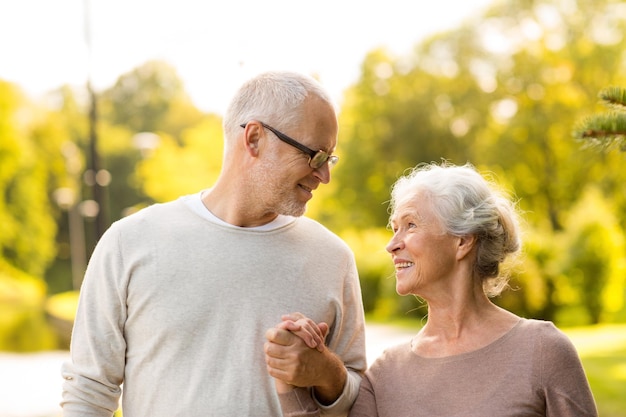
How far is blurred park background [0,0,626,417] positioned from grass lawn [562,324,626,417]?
8cm

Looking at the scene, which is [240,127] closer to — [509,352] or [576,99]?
[509,352]

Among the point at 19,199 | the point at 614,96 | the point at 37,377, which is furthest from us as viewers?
the point at 19,199

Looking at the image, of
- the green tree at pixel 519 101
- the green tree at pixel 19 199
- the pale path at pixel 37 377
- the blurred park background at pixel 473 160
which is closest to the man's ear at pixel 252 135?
the pale path at pixel 37 377

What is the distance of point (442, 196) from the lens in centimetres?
298

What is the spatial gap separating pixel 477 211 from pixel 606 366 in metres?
8.74

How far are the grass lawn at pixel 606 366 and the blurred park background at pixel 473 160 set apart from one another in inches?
3.2

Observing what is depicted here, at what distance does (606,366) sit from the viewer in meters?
10.9

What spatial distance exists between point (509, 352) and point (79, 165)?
44.8 metres

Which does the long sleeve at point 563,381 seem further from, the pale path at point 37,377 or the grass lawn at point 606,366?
the pale path at point 37,377

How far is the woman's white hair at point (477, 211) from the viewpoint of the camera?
2.96m

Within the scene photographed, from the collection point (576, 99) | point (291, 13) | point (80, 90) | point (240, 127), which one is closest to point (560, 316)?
point (576, 99)

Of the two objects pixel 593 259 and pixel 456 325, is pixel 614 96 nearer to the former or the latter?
pixel 456 325

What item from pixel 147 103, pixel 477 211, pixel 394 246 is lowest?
pixel 147 103

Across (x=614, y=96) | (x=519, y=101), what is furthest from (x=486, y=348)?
(x=519, y=101)
